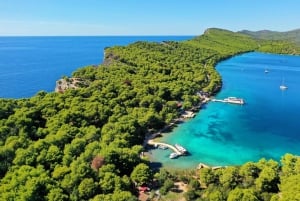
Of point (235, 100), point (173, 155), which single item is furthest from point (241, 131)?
point (235, 100)

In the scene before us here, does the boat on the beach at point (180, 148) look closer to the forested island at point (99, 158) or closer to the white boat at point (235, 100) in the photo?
the forested island at point (99, 158)

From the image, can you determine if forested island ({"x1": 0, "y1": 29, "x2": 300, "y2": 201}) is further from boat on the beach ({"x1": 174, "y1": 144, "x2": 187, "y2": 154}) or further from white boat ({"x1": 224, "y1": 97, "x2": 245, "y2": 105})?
white boat ({"x1": 224, "y1": 97, "x2": 245, "y2": 105})

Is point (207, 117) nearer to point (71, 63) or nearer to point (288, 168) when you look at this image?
point (288, 168)

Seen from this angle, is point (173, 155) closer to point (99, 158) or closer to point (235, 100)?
point (99, 158)

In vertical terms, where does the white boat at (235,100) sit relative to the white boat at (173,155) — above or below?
above

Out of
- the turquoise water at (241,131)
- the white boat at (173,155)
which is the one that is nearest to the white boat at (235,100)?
the turquoise water at (241,131)

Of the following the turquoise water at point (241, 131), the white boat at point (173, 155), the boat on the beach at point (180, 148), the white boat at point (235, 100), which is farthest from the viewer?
the white boat at point (235, 100)

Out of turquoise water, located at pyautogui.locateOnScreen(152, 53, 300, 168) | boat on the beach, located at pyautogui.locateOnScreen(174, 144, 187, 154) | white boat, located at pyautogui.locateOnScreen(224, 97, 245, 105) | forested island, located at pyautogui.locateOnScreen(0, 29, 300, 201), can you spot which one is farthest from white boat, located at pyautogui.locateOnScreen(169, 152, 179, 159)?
white boat, located at pyautogui.locateOnScreen(224, 97, 245, 105)

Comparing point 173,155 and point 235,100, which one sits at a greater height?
point 235,100
